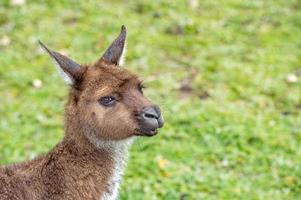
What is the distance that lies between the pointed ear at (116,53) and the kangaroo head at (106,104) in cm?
18

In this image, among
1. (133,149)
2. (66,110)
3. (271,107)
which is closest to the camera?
(66,110)

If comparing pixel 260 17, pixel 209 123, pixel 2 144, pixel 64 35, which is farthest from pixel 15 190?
pixel 260 17

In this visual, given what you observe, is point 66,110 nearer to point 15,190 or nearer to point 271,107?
point 15,190

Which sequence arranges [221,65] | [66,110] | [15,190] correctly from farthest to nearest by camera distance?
[221,65]
[66,110]
[15,190]

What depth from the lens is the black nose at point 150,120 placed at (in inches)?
195

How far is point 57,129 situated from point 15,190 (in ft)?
9.76

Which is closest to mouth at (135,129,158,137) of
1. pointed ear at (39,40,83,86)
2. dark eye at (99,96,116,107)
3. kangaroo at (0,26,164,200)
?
kangaroo at (0,26,164,200)

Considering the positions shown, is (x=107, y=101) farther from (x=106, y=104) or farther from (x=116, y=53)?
(x=116, y=53)

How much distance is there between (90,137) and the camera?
5164mm

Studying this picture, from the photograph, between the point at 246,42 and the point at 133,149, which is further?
the point at 246,42

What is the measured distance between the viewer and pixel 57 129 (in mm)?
Result: 7895

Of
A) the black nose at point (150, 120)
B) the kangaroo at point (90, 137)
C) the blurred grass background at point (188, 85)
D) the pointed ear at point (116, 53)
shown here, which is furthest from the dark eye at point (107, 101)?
the blurred grass background at point (188, 85)

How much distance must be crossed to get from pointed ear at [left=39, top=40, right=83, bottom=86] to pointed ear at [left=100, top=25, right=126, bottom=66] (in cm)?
33

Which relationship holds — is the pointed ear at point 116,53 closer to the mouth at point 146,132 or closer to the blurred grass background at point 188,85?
the mouth at point 146,132
